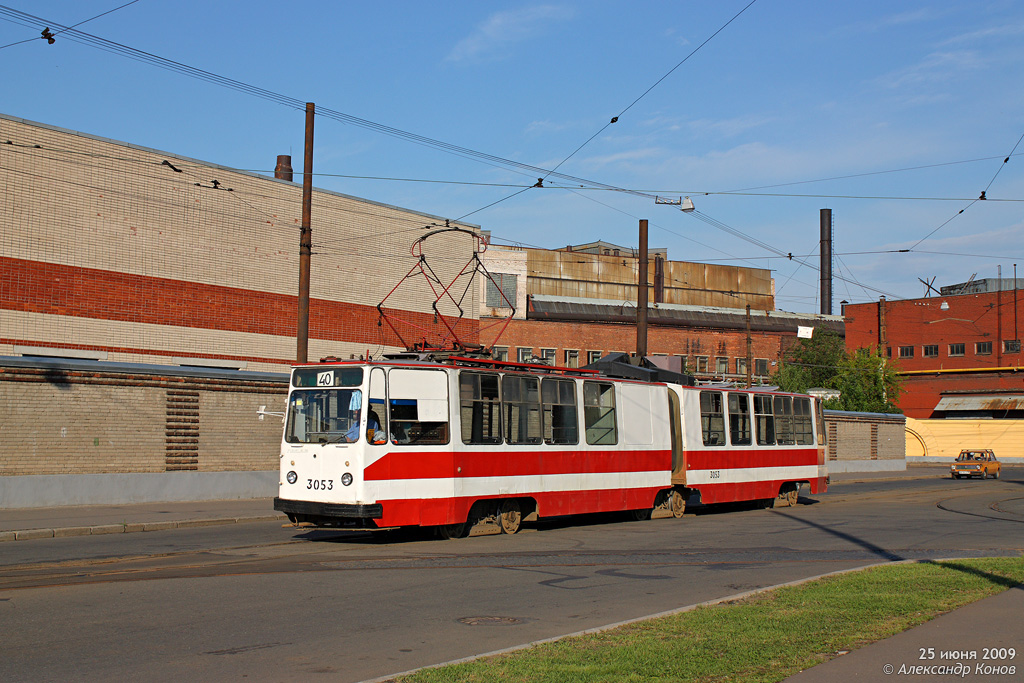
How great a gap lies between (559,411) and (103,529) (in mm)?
8830

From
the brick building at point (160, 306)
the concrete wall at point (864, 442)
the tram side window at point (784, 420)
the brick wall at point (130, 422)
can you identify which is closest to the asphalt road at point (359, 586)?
the brick wall at point (130, 422)

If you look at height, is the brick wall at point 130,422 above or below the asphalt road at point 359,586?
above

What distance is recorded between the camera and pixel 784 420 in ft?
84.3

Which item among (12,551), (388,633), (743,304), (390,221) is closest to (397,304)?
(390,221)

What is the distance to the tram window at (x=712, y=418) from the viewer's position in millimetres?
22469

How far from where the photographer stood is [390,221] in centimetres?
3903

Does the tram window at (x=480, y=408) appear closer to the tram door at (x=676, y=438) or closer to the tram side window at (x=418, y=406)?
the tram side window at (x=418, y=406)

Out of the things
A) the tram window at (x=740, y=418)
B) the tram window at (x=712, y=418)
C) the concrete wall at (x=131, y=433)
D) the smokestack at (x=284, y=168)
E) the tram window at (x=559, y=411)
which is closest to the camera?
Answer: the tram window at (x=559, y=411)

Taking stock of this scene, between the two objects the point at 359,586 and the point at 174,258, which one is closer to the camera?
the point at 359,586

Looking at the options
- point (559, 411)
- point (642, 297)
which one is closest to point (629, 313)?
point (642, 297)

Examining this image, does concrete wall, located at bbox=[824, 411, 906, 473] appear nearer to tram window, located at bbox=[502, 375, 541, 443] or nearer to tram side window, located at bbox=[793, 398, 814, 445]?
tram side window, located at bbox=[793, 398, 814, 445]

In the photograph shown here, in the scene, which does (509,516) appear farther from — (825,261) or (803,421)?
(825,261)

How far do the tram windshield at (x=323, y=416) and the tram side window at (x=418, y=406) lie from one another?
24.3 inches

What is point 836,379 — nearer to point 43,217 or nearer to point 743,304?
point 743,304
